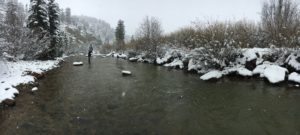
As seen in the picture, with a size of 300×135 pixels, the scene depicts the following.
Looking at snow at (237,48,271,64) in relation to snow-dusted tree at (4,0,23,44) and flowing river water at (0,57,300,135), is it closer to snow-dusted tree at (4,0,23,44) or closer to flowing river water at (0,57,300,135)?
flowing river water at (0,57,300,135)

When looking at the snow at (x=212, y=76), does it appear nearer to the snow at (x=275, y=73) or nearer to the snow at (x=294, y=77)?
the snow at (x=275, y=73)

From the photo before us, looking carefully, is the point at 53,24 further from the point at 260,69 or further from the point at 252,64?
the point at 260,69

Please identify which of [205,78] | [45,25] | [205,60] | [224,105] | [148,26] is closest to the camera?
[224,105]

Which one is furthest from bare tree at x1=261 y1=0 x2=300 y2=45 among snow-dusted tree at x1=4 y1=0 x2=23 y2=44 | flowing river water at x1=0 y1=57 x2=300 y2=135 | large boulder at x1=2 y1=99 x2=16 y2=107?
snow-dusted tree at x1=4 y1=0 x2=23 y2=44

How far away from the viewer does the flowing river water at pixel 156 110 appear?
7.69m

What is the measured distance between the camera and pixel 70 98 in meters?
11.6

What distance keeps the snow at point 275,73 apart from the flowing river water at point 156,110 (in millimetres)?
650

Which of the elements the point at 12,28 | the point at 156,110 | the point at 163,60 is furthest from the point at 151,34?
the point at 156,110

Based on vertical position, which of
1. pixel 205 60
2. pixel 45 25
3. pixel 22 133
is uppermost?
pixel 45 25

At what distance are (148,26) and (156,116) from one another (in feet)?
96.7

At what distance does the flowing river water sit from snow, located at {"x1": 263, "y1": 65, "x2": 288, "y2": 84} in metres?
0.65

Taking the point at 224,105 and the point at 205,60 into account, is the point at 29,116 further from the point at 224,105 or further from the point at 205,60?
the point at 205,60

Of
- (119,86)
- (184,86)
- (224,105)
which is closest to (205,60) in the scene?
(184,86)

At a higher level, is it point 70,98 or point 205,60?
point 205,60
